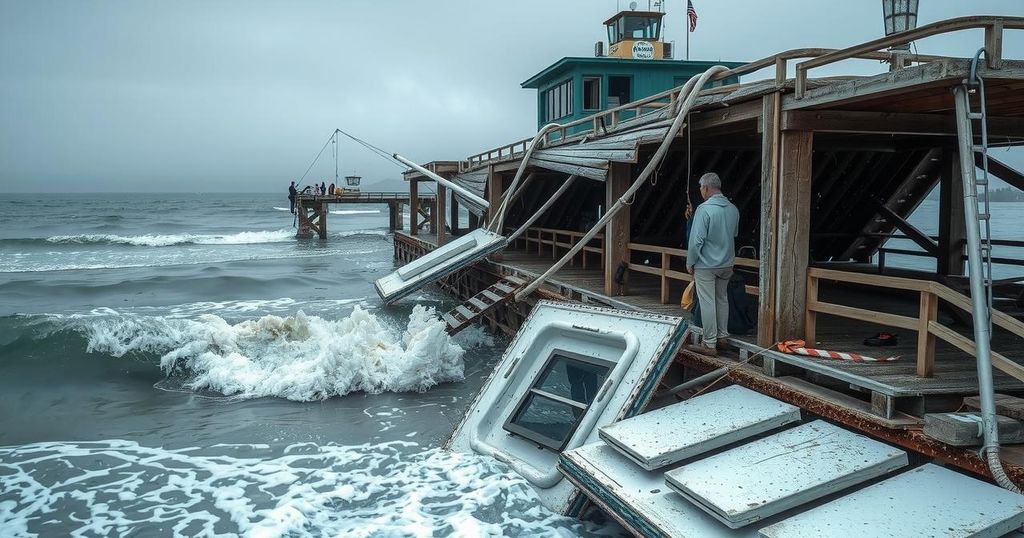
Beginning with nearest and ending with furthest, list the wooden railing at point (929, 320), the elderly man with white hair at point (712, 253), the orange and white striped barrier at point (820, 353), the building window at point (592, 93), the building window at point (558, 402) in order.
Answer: the wooden railing at point (929, 320)
the orange and white striped barrier at point (820, 353)
the building window at point (558, 402)
the elderly man with white hair at point (712, 253)
the building window at point (592, 93)

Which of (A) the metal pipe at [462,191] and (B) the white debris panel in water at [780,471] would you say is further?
(A) the metal pipe at [462,191]

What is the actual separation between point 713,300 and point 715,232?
0.70 meters

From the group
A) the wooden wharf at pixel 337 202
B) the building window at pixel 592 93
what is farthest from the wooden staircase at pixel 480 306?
the wooden wharf at pixel 337 202

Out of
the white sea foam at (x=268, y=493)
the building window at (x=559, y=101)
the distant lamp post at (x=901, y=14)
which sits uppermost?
the building window at (x=559, y=101)

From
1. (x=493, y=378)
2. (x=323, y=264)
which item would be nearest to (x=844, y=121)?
(x=493, y=378)

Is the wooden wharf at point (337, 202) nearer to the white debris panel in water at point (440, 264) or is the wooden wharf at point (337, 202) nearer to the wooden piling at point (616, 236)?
the white debris panel in water at point (440, 264)

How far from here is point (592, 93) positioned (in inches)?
797

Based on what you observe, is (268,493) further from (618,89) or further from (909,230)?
(618,89)

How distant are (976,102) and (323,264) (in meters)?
27.7

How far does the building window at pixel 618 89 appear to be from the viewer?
66.8 feet

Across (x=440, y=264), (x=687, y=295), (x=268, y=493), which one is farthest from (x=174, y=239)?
(x=687, y=295)

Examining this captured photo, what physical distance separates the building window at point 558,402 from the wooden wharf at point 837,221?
3.42ft

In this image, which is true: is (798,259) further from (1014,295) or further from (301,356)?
(301,356)

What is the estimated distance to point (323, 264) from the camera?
100 feet
